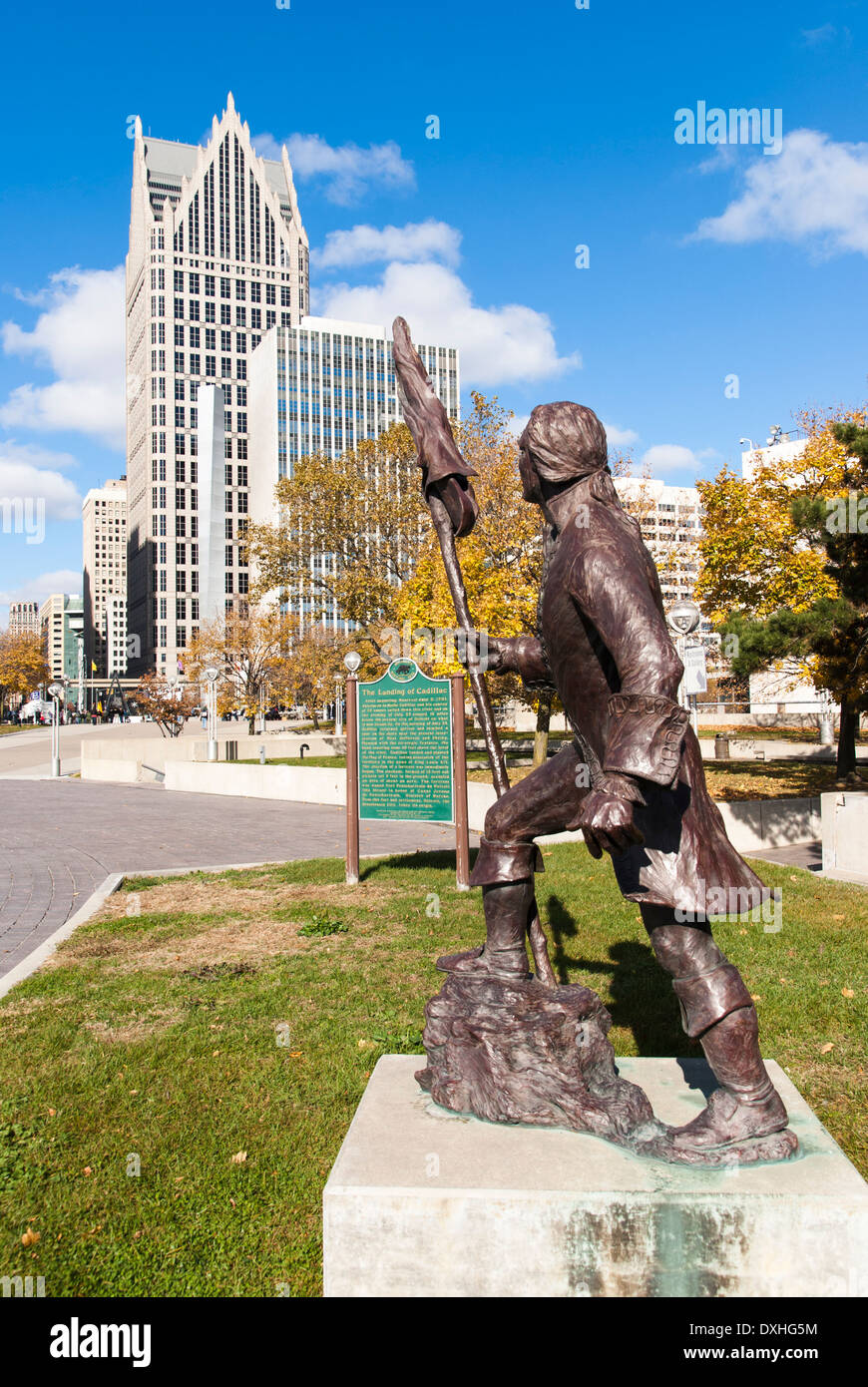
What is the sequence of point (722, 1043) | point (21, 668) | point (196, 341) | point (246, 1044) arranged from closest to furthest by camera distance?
point (722, 1043)
point (246, 1044)
point (21, 668)
point (196, 341)

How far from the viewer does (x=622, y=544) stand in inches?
107

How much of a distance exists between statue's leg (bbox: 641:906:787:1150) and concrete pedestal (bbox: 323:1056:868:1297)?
11cm

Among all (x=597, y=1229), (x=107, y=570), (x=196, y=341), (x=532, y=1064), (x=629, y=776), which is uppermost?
(x=196, y=341)

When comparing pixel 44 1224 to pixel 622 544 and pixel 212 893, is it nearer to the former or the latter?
pixel 622 544

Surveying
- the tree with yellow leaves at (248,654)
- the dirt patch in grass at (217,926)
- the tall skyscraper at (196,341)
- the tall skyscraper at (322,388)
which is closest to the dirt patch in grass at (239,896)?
the dirt patch in grass at (217,926)

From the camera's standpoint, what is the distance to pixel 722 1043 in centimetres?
258

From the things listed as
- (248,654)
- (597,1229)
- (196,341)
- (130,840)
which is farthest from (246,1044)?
(196,341)

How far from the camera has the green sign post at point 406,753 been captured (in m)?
8.65

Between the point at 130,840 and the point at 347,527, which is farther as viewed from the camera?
the point at 347,527

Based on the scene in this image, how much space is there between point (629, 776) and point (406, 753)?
6810 millimetres

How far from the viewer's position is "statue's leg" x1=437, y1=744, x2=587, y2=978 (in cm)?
309

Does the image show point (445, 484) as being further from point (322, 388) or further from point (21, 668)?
point (322, 388)

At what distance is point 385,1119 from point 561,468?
7.40ft

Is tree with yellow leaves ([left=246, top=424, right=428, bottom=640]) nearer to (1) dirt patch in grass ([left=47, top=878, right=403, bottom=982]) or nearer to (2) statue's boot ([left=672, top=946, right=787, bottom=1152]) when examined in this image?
(1) dirt patch in grass ([left=47, top=878, right=403, bottom=982])
